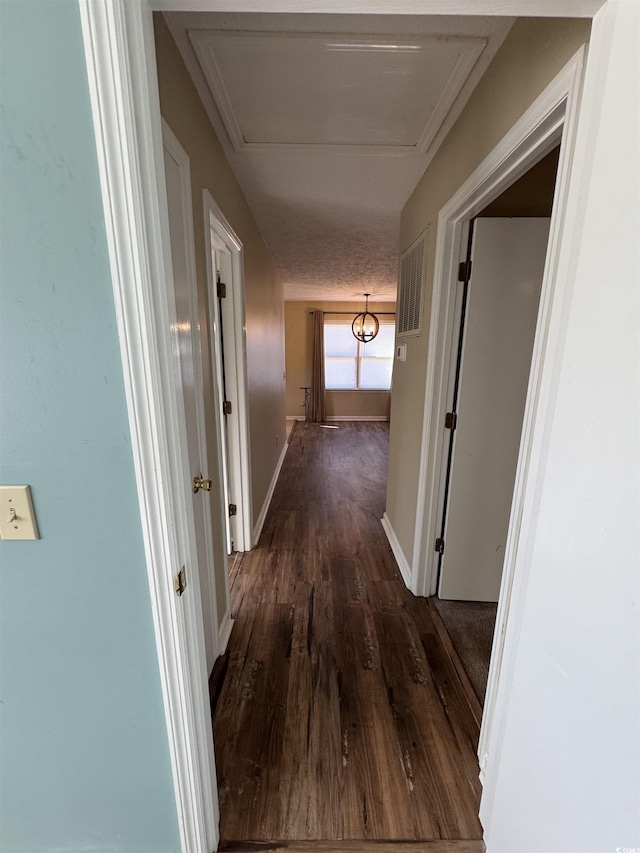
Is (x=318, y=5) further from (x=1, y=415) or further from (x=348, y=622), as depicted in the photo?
(x=348, y=622)

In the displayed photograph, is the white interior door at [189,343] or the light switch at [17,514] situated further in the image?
the white interior door at [189,343]

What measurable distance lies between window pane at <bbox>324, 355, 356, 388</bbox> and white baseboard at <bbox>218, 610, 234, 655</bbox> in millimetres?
5818

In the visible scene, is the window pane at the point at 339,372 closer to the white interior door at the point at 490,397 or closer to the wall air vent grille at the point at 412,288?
the wall air vent grille at the point at 412,288

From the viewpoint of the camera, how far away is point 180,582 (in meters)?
0.79

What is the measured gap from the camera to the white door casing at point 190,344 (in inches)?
46.7

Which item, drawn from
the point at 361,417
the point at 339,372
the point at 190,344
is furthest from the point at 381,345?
the point at 190,344

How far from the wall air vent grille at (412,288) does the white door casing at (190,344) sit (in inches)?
52.5

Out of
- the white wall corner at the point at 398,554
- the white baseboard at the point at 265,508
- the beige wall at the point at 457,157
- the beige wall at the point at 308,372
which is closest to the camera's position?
the beige wall at the point at 457,157

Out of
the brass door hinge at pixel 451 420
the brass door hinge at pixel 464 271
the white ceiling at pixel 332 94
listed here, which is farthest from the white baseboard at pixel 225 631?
the white ceiling at pixel 332 94

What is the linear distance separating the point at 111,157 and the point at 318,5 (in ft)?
1.63

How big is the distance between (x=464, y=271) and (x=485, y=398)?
657 mm

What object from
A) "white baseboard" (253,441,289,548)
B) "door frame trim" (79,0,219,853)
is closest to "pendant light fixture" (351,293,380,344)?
"white baseboard" (253,441,289,548)

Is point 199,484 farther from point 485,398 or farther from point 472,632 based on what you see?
point 472,632

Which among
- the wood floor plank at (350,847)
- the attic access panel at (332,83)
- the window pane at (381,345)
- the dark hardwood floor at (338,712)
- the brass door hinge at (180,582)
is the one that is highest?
the attic access panel at (332,83)
